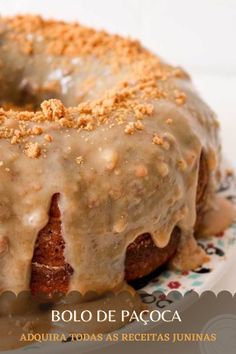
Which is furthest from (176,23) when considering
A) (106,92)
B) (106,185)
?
(106,185)

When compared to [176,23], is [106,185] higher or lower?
higher

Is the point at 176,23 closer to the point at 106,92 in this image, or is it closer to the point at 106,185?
the point at 106,92

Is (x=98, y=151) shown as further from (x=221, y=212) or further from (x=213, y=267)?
(x=221, y=212)

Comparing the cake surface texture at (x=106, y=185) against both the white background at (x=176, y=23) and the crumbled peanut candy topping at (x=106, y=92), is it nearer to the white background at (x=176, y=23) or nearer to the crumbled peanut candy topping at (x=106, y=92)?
the crumbled peanut candy topping at (x=106, y=92)

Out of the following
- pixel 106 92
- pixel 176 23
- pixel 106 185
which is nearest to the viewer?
pixel 106 185

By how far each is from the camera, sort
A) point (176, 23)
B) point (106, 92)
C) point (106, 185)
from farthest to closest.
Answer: point (176, 23), point (106, 92), point (106, 185)

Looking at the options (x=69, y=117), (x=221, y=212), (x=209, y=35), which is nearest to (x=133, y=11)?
(x=209, y=35)

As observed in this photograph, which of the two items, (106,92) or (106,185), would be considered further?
(106,92)
